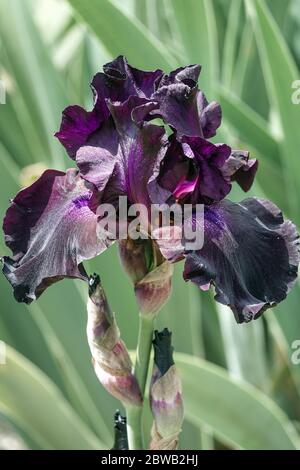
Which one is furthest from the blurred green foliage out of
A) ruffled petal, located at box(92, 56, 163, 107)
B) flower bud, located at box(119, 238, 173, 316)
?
ruffled petal, located at box(92, 56, 163, 107)

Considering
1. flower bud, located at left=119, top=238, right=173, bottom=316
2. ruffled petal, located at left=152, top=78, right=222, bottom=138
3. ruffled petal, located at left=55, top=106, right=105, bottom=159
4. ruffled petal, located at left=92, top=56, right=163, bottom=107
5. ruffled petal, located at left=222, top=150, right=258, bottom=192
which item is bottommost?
flower bud, located at left=119, top=238, right=173, bottom=316

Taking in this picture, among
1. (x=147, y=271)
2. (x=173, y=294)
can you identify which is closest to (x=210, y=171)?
(x=147, y=271)

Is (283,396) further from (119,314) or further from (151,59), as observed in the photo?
(151,59)

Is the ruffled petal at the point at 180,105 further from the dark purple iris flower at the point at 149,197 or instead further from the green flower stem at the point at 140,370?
the green flower stem at the point at 140,370

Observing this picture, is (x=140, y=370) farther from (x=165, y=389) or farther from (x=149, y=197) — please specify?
(x=149, y=197)

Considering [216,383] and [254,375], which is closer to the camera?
[216,383]

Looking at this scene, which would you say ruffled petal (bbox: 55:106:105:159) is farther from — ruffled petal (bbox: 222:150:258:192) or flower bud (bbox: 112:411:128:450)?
flower bud (bbox: 112:411:128:450)

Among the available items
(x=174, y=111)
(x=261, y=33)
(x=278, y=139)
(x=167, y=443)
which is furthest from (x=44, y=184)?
(x=278, y=139)
